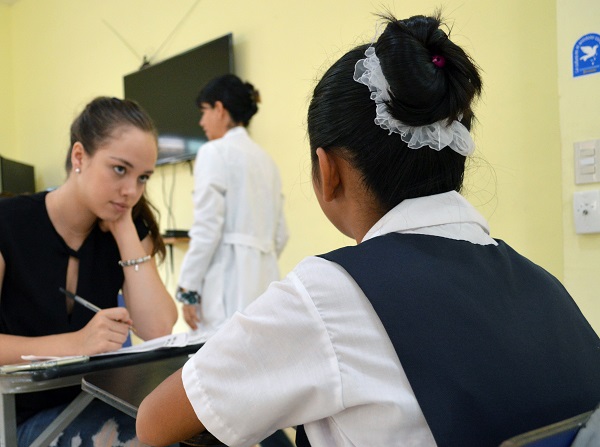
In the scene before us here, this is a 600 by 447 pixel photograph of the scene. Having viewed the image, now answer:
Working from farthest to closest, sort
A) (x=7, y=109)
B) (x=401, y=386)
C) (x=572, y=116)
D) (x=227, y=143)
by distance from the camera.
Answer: (x=7, y=109) → (x=227, y=143) → (x=572, y=116) → (x=401, y=386)

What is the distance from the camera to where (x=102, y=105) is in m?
1.57

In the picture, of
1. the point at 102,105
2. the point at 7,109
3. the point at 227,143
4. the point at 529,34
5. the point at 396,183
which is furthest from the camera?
the point at 7,109

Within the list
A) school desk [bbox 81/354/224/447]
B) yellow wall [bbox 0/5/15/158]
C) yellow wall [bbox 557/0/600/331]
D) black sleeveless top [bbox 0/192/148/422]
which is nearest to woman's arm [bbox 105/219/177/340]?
black sleeveless top [bbox 0/192/148/422]

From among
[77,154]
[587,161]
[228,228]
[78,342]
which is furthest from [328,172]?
[228,228]

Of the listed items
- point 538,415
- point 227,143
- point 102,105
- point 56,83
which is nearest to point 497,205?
point 227,143

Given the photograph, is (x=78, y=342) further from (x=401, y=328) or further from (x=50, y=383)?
(x=401, y=328)

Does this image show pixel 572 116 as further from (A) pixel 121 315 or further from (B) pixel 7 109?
(B) pixel 7 109

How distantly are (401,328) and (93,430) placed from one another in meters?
0.83

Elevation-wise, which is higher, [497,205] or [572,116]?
[572,116]

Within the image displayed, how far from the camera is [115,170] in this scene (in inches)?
59.3

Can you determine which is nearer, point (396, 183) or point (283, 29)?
point (396, 183)

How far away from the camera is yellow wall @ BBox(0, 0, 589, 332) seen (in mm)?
2057

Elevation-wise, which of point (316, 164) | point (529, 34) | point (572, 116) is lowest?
point (316, 164)

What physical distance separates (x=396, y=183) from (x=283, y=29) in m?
2.51
